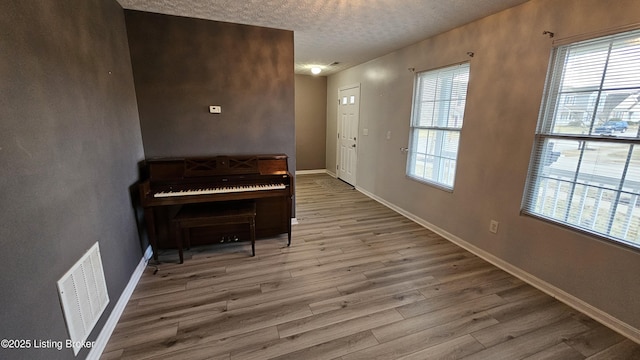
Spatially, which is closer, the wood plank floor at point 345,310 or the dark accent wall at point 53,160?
the dark accent wall at point 53,160

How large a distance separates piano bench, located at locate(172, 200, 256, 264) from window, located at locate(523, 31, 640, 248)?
2.63 meters

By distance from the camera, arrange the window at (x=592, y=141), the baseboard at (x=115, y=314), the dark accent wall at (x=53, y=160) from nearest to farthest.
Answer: the dark accent wall at (x=53, y=160), the baseboard at (x=115, y=314), the window at (x=592, y=141)

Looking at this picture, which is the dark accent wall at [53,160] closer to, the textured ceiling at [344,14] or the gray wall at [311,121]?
the textured ceiling at [344,14]

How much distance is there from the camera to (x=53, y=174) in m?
1.30

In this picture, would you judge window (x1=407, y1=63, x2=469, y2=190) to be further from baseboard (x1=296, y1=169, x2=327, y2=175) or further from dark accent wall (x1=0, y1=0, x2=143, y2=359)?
dark accent wall (x1=0, y1=0, x2=143, y2=359)

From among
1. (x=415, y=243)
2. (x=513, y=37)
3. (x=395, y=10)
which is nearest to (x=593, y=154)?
(x=513, y=37)

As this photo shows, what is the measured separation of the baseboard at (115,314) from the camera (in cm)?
154

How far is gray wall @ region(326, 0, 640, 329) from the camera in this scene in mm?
1823

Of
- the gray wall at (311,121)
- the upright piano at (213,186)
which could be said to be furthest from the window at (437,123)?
the gray wall at (311,121)

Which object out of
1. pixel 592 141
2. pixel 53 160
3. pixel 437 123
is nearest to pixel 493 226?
pixel 592 141

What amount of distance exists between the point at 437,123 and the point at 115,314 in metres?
3.63

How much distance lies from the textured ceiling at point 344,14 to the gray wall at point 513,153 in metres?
0.24

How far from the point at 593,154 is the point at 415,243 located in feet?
5.63

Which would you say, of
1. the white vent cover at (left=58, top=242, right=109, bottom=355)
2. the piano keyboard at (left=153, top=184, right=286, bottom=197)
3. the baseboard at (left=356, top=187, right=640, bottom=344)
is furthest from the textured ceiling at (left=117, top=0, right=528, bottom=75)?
the baseboard at (left=356, top=187, right=640, bottom=344)
